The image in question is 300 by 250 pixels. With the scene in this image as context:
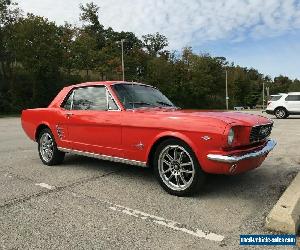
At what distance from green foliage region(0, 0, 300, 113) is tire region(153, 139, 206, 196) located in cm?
3227

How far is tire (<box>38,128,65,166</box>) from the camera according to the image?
277 inches

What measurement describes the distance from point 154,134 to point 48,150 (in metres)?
2.91

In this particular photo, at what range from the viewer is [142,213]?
14.3 ft

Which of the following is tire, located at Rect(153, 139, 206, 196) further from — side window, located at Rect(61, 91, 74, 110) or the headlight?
side window, located at Rect(61, 91, 74, 110)

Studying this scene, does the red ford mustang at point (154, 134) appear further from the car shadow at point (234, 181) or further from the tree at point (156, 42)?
the tree at point (156, 42)

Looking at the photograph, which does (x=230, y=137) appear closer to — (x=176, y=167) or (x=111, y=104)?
(x=176, y=167)

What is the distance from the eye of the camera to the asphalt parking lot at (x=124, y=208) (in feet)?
12.0

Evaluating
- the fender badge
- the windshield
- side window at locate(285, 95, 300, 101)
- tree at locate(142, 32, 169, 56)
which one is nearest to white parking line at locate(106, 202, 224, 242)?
the fender badge

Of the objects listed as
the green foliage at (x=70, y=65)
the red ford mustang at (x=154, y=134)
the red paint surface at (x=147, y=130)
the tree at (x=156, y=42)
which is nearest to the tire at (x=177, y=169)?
the red ford mustang at (x=154, y=134)

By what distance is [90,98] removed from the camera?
6391 mm

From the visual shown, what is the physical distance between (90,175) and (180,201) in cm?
202

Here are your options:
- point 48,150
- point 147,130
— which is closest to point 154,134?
point 147,130

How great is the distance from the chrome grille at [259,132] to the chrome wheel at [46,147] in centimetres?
386

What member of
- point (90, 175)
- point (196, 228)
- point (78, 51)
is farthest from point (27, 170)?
point (78, 51)
